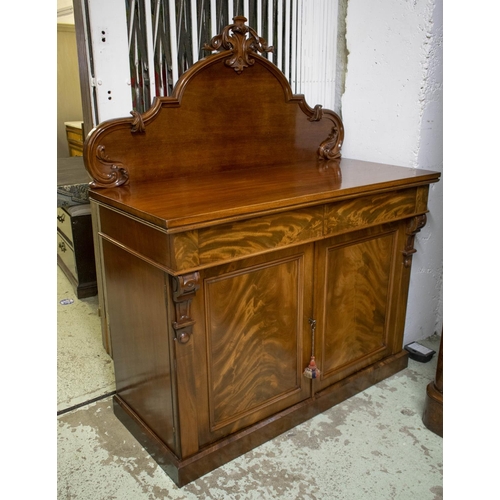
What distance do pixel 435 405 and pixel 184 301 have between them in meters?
1.16

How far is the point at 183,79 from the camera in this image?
1.88 metres

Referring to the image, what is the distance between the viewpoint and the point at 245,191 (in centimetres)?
176

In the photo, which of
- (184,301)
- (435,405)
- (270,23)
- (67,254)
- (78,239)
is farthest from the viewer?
(67,254)

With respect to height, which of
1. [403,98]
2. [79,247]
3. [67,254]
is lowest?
[67,254]

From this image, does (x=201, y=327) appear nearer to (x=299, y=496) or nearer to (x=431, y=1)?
(x=299, y=496)

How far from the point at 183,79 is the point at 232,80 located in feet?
0.79

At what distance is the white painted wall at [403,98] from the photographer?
7.28 feet

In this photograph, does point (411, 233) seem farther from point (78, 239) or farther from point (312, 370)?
point (78, 239)

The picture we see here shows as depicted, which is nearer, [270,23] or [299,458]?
[299,458]

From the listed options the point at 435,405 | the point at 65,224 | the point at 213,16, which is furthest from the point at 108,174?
the point at 65,224

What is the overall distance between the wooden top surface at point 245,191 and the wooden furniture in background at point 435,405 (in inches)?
30.1

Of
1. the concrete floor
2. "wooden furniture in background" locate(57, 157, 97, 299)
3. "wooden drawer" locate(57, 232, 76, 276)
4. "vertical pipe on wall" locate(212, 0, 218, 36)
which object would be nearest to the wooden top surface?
"vertical pipe on wall" locate(212, 0, 218, 36)

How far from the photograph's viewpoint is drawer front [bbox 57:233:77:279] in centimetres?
343

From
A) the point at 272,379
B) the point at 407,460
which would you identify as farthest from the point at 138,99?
the point at 407,460
